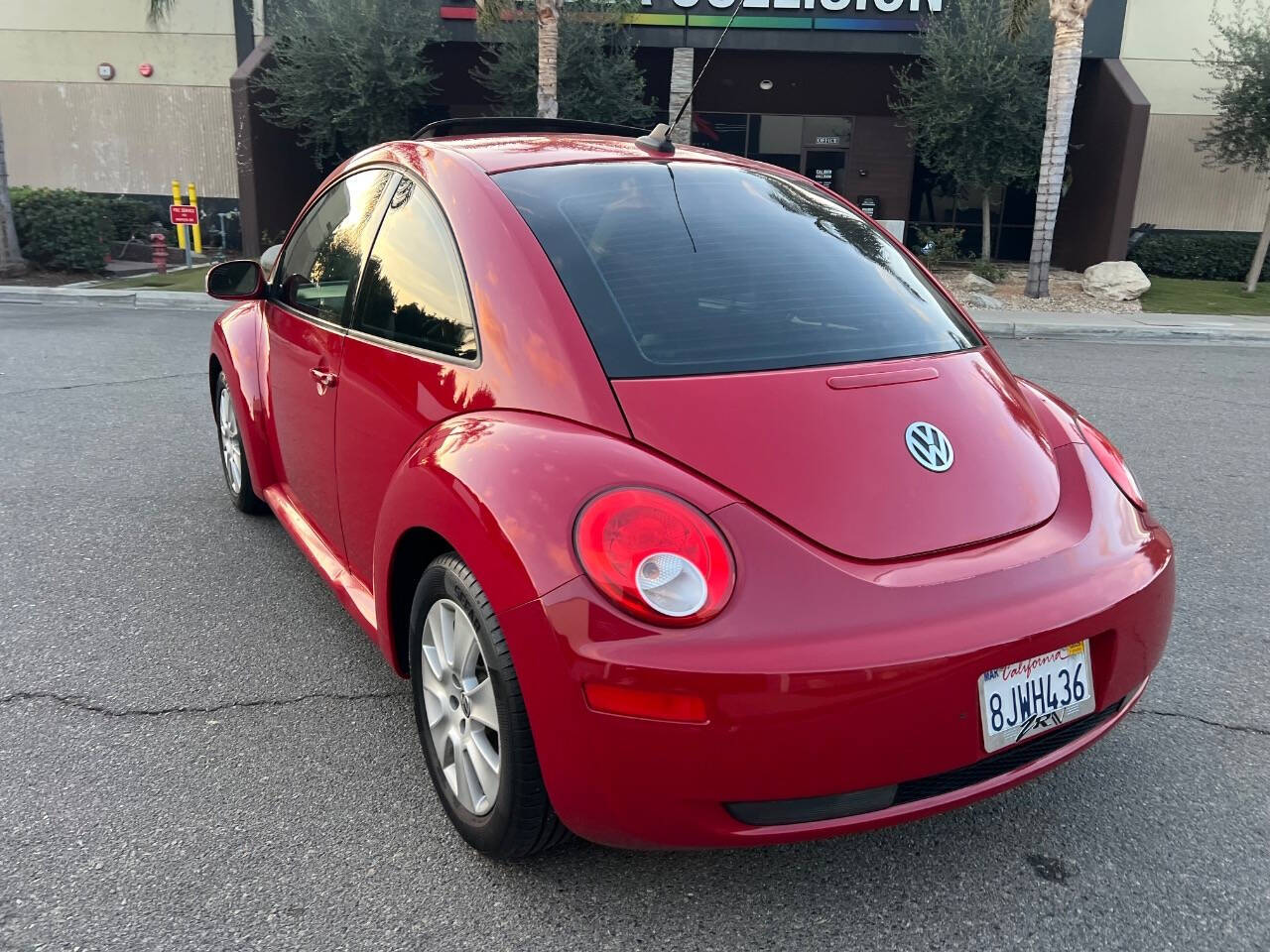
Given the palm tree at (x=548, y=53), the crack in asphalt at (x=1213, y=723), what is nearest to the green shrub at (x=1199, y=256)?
the palm tree at (x=548, y=53)

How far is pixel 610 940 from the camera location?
6.66ft

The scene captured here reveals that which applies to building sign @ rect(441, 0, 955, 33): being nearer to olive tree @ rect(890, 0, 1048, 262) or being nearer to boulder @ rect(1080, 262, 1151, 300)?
olive tree @ rect(890, 0, 1048, 262)

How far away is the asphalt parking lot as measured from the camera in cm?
207

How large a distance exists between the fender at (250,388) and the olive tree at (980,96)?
15949mm

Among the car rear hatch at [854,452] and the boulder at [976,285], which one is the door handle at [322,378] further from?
the boulder at [976,285]

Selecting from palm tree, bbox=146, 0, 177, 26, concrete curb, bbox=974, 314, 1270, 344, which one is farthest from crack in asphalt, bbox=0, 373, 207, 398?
palm tree, bbox=146, 0, 177, 26

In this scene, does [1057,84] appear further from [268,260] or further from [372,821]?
[372,821]

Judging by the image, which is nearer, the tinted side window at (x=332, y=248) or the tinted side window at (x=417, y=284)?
the tinted side window at (x=417, y=284)

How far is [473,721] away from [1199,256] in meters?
A: 20.8

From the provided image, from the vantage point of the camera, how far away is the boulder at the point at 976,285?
15.2 meters

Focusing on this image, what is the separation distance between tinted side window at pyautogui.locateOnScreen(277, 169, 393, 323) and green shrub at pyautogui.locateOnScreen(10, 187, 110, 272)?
14317 millimetres

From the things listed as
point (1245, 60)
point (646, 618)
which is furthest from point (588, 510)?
point (1245, 60)

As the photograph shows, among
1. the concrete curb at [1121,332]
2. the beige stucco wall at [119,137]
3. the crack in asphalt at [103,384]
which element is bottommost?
the crack in asphalt at [103,384]

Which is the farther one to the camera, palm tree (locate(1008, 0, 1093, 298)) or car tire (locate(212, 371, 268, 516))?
A: palm tree (locate(1008, 0, 1093, 298))
